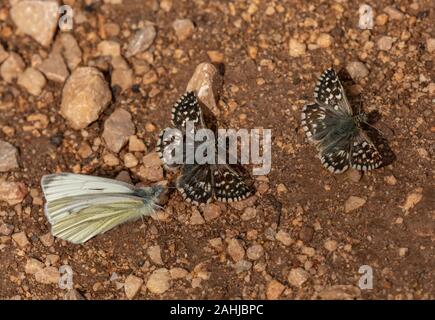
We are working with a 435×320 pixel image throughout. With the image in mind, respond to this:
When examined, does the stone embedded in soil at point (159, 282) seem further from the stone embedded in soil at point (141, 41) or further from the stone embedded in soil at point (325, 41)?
the stone embedded in soil at point (325, 41)

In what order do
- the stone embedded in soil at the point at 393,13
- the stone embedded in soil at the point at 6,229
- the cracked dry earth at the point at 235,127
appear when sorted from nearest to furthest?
the cracked dry earth at the point at 235,127, the stone embedded in soil at the point at 6,229, the stone embedded in soil at the point at 393,13

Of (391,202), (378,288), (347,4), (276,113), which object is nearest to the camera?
(378,288)

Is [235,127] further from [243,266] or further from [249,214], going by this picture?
[243,266]

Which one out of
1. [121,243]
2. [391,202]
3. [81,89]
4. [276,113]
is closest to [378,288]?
[391,202]

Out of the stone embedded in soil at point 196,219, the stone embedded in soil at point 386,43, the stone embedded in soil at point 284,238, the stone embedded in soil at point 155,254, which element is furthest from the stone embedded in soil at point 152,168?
the stone embedded in soil at point 386,43

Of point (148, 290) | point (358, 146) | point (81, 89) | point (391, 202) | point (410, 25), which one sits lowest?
point (148, 290)

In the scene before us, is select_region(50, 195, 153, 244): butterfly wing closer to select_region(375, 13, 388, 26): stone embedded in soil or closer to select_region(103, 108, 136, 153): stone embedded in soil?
select_region(103, 108, 136, 153): stone embedded in soil

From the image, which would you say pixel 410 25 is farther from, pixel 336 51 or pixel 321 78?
pixel 321 78
